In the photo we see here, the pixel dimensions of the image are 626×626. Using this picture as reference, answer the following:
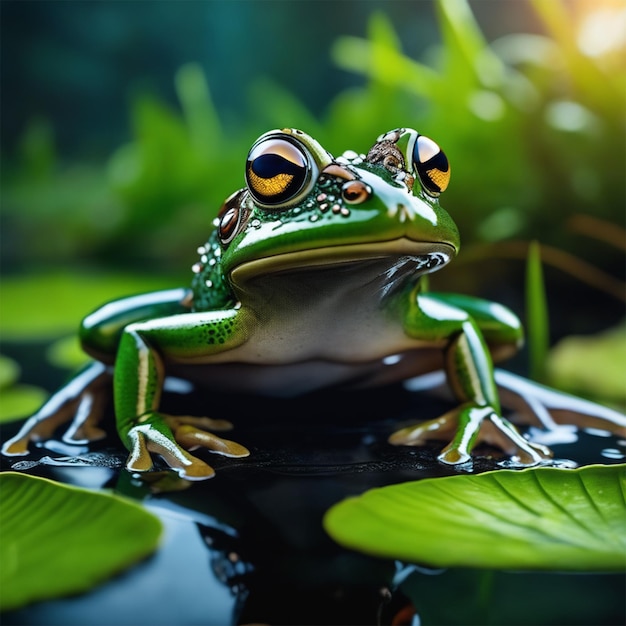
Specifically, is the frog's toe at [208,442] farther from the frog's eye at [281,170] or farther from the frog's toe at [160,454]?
the frog's eye at [281,170]

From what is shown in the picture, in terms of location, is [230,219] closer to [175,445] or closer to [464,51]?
[175,445]

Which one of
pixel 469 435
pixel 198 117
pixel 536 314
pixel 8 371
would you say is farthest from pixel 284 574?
pixel 198 117

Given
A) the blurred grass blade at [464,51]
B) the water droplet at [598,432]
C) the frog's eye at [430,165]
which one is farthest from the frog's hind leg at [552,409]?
the blurred grass blade at [464,51]

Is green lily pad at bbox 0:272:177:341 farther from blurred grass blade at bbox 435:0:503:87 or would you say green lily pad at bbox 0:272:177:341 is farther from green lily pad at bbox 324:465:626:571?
green lily pad at bbox 324:465:626:571

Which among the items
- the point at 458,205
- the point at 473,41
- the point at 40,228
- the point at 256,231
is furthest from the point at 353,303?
the point at 40,228

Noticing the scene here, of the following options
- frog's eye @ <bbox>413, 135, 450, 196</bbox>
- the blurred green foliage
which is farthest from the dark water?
the blurred green foliage

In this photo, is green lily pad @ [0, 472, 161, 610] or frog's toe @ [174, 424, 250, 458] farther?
frog's toe @ [174, 424, 250, 458]
